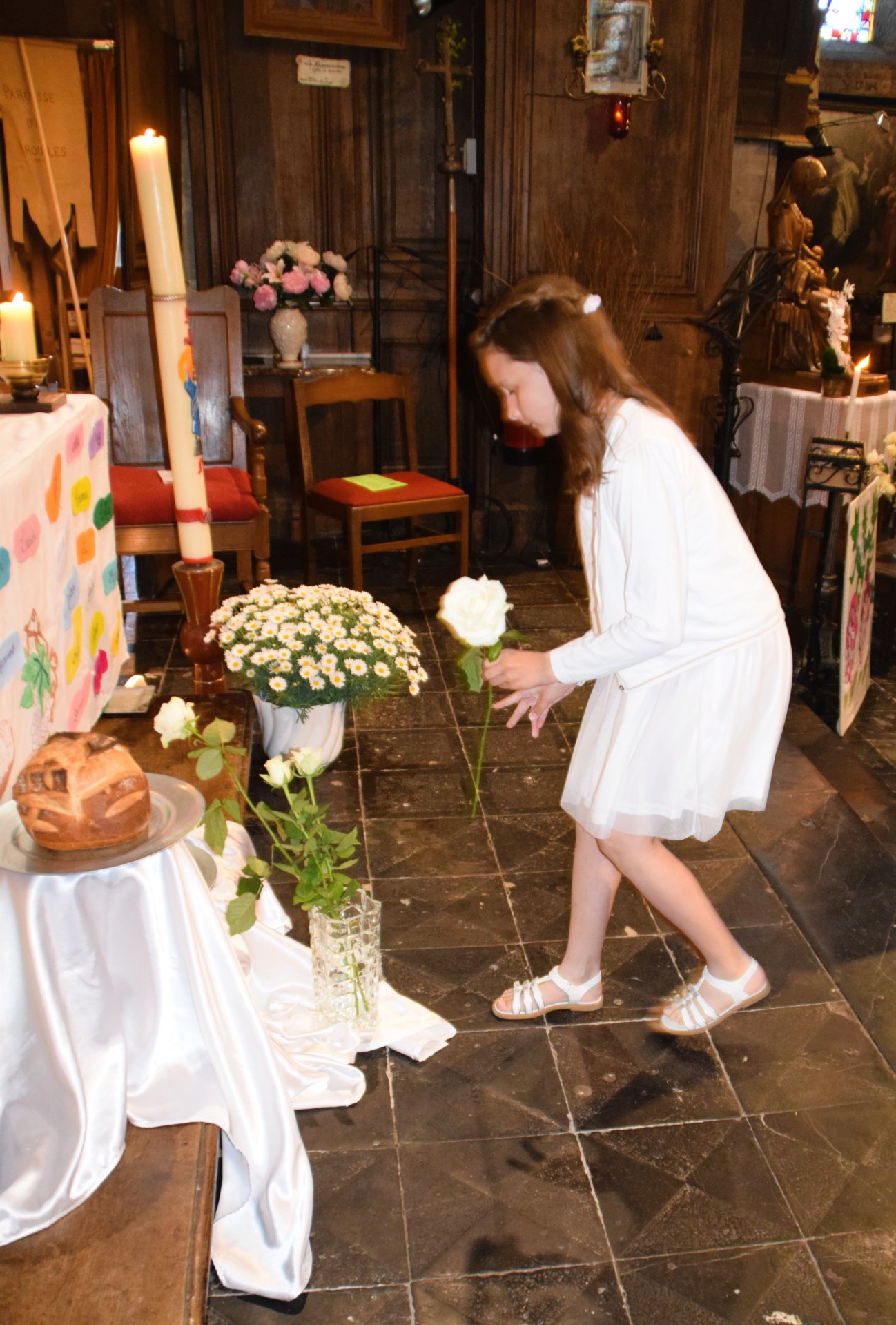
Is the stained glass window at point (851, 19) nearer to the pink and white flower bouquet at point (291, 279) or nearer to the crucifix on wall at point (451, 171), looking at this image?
the crucifix on wall at point (451, 171)

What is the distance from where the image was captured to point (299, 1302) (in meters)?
1.65

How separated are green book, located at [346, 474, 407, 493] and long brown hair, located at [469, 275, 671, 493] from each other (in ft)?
9.33

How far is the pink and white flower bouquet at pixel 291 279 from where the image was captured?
505 cm

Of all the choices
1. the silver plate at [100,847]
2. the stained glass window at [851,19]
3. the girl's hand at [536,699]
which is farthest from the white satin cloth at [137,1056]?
the stained glass window at [851,19]

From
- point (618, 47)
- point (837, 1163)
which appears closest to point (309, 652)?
point (837, 1163)

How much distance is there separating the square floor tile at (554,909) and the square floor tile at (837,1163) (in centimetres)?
64

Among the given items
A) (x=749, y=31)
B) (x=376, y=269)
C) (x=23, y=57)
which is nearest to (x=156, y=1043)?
(x=376, y=269)

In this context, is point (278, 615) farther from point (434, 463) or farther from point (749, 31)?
point (749, 31)

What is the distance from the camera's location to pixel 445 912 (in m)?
2.66

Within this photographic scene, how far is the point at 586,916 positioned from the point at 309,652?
112cm

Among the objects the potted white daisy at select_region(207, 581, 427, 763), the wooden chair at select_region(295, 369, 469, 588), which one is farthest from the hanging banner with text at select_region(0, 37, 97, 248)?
the potted white daisy at select_region(207, 581, 427, 763)

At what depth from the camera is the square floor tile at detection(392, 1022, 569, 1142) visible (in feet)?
6.55

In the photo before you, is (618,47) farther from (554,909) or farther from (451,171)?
(554,909)

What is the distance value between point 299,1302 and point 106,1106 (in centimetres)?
46
